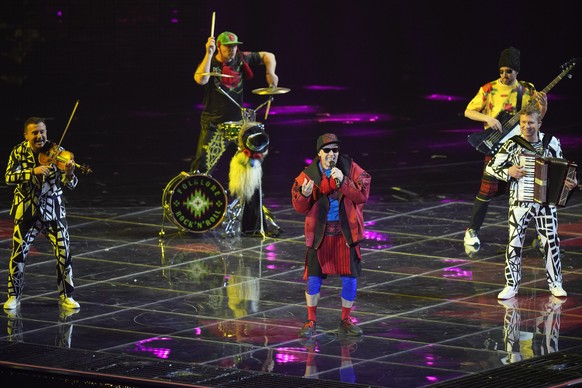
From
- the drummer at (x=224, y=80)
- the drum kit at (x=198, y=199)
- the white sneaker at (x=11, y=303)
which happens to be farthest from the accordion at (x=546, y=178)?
the white sneaker at (x=11, y=303)

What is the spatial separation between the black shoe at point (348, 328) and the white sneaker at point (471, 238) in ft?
10.4

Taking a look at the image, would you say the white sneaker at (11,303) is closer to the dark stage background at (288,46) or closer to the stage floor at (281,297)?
the stage floor at (281,297)

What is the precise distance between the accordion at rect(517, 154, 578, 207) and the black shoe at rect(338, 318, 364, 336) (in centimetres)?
189

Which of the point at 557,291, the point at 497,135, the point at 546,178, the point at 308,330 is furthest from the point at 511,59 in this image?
the point at 308,330

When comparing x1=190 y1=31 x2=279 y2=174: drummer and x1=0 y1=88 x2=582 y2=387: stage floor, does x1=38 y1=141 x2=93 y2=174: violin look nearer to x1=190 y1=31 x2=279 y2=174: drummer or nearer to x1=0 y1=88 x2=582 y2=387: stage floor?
x1=0 y1=88 x2=582 y2=387: stage floor

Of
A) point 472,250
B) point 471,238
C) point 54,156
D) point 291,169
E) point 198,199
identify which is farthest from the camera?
point 291,169

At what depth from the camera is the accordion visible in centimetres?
1123

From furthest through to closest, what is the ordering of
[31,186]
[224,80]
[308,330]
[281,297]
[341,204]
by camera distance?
[224,80], [281,297], [31,186], [308,330], [341,204]

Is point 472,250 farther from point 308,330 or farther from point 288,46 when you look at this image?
point 288,46

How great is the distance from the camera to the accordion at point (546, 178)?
442 inches

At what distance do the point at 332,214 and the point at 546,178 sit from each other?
1945 millimetres

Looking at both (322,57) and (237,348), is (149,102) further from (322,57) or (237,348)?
(237,348)

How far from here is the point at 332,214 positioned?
10.5 m

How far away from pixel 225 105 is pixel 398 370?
5.18m
